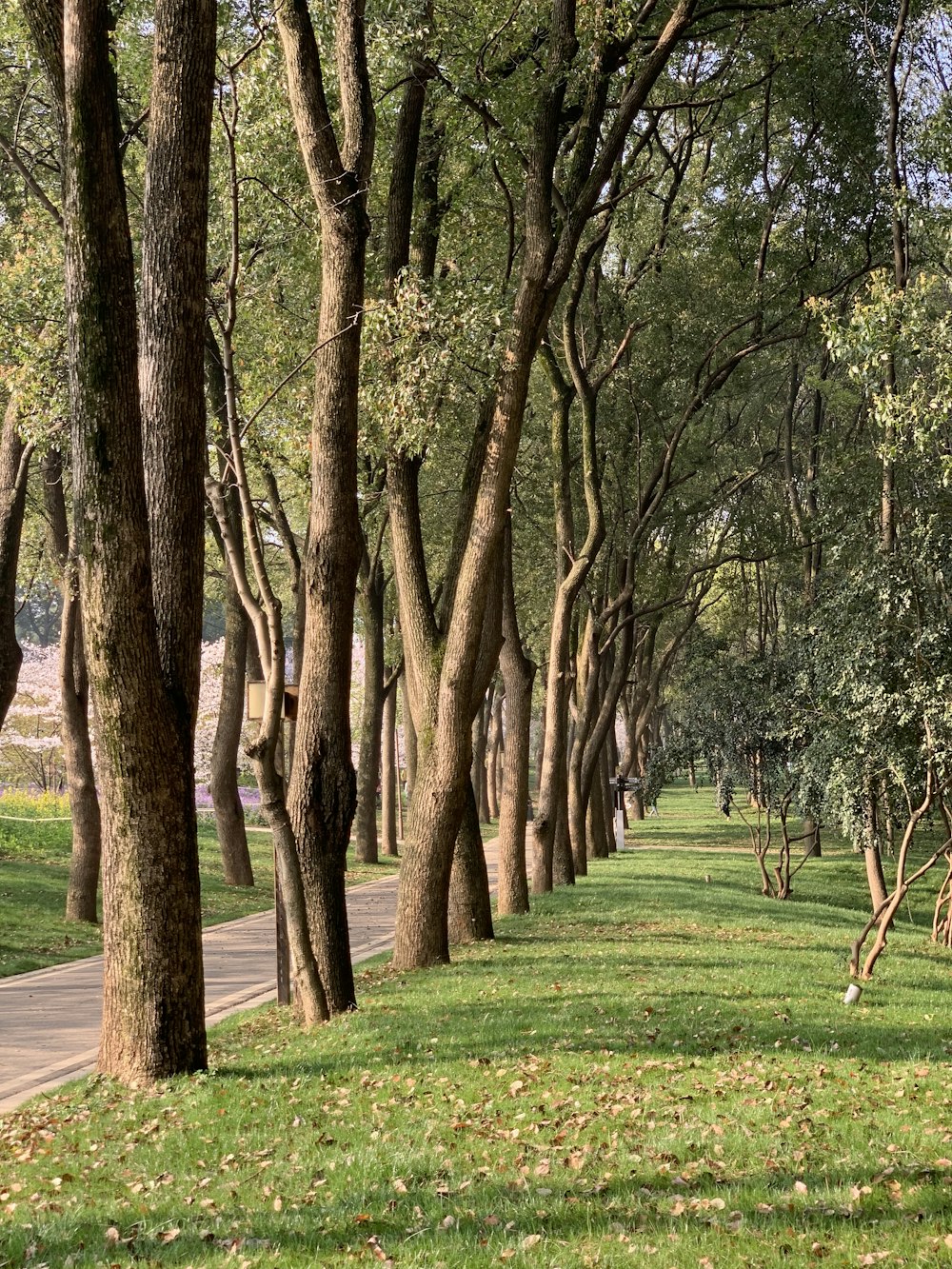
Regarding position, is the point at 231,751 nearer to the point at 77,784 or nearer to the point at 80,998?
the point at 77,784

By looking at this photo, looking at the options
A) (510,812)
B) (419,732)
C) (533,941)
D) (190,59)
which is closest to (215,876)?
(510,812)

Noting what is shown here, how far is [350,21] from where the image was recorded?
1084 cm

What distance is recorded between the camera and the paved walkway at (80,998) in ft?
31.7

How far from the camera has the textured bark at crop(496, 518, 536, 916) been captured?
1828cm

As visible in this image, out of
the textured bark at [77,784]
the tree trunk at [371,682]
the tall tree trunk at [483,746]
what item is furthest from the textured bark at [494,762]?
the textured bark at [77,784]

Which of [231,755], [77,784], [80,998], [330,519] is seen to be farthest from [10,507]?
[231,755]

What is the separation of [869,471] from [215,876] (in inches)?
581

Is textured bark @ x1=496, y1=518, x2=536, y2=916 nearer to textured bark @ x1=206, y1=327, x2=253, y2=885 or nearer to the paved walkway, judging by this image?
the paved walkway

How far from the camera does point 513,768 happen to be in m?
18.8

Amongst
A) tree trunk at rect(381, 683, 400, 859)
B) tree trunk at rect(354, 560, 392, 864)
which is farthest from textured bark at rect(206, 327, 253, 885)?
tree trunk at rect(381, 683, 400, 859)

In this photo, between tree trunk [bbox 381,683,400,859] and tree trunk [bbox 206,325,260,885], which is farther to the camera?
tree trunk [bbox 381,683,400,859]

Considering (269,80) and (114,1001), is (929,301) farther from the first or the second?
(114,1001)

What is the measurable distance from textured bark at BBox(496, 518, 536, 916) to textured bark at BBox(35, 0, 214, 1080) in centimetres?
1000

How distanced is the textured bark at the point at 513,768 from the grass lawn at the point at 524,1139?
5.95m
